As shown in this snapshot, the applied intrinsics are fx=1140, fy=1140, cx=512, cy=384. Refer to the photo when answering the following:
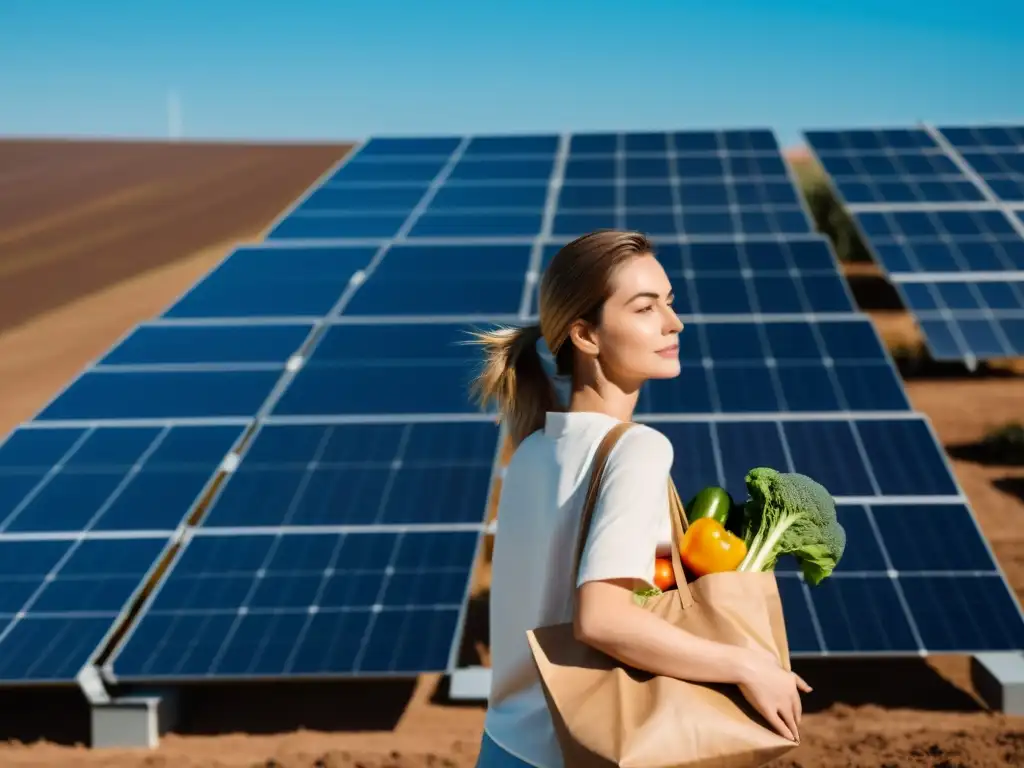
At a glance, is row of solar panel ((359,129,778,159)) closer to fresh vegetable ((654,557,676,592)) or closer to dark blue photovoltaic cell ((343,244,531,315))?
dark blue photovoltaic cell ((343,244,531,315))

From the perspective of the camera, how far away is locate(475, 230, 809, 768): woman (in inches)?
98.1

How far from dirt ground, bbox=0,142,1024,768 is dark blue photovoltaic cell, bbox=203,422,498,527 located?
5.46 ft

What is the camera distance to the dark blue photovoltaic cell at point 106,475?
372 inches

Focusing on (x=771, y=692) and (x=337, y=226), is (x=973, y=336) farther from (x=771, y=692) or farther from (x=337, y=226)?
(x=771, y=692)

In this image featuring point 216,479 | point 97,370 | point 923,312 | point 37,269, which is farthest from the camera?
point 37,269

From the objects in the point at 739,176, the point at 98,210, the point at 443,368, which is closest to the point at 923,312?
the point at 739,176

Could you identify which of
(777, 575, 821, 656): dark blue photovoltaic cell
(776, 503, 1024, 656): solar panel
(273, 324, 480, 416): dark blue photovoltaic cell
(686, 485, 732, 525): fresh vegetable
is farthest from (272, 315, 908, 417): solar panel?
(686, 485, 732, 525): fresh vegetable

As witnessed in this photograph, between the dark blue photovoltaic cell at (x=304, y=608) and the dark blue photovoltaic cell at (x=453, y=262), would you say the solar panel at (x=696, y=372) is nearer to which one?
the dark blue photovoltaic cell at (x=453, y=262)

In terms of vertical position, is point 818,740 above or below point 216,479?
below

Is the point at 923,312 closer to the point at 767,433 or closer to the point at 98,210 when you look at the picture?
the point at 767,433

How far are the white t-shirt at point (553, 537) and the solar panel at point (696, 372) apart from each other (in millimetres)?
7303

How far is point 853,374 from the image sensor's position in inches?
433

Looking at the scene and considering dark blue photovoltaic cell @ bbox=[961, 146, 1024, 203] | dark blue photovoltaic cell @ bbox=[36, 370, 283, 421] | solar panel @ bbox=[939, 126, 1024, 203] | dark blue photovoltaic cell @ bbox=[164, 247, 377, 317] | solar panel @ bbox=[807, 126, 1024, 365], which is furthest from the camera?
solar panel @ bbox=[939, 126, 1024, 203]

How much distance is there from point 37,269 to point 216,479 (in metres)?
32.3
